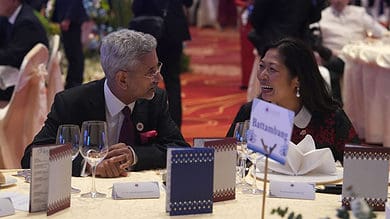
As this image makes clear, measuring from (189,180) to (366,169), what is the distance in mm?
524

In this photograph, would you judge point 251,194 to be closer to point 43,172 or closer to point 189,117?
point 43,172

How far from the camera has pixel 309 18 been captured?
6945 mm

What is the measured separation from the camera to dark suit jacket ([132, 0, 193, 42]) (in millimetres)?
6812

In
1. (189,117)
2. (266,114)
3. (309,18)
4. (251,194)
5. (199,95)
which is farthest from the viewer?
(199,95)

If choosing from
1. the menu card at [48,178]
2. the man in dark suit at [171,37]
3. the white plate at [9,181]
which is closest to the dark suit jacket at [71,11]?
the man in dark suit at [171,37]

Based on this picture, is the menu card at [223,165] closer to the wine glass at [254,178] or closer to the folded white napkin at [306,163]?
the wine glass at [254,178]

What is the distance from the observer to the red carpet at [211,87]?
27.0 feet

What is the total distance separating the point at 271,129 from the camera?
2.55m

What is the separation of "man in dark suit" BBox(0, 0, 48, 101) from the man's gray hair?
213 cm

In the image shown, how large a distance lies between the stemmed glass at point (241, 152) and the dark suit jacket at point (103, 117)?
Answer: 1.44 feet

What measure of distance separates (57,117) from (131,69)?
0.34 m

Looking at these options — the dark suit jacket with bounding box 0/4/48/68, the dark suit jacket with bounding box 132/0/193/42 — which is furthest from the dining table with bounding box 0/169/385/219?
the dark suit jacket with bounding box 132/0/193/42

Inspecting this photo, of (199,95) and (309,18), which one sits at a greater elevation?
(309,18)

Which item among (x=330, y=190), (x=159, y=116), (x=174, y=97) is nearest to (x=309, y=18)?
(x=174, y=97)
